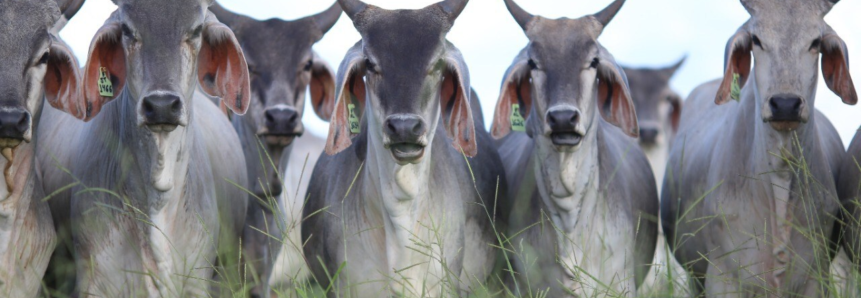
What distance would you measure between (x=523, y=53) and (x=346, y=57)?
3.64 feet

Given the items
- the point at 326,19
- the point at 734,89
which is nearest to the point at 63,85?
the point at 326,19

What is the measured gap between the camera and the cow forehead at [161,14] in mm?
6188

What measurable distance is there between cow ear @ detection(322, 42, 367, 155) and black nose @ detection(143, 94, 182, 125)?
0.90 meters

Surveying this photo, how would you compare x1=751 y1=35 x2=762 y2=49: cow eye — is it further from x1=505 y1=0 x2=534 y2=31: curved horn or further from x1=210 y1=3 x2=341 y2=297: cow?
x1=210 y1=3 x2=341 y2=297: cow

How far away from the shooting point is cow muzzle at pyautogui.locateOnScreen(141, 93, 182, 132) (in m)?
5.95

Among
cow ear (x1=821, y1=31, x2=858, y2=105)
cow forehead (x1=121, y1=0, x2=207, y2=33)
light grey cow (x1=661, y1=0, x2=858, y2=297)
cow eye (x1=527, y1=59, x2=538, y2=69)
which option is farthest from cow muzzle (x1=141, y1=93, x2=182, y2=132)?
cow ear (x1=821, y1=31, x2=858, y2=105)

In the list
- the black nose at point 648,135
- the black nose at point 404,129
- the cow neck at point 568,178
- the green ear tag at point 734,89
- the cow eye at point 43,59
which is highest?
the cow eye at point 43,59

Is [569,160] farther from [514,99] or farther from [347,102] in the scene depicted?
[347,102]

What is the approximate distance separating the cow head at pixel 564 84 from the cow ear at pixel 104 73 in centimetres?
212

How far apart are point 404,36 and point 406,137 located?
65 cm

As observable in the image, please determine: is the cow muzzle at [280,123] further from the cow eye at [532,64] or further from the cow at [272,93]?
the cow eye at [532,64]

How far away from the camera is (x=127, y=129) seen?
253 inches

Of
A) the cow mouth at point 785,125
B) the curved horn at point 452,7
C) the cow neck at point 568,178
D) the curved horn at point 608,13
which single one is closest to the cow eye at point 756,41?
the cow mouth at point 785,125

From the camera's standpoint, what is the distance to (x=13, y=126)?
5.75m
